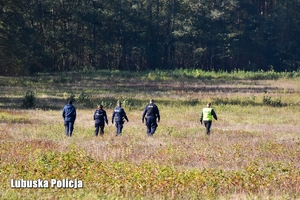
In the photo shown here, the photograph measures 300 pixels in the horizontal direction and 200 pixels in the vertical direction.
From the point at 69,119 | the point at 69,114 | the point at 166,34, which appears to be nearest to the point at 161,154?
the point at 69,119

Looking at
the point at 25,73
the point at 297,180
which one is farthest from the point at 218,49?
the point at 297,180

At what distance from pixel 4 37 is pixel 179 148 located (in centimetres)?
2940

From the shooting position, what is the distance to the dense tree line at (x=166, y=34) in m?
92.4

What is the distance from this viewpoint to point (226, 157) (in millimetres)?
18750

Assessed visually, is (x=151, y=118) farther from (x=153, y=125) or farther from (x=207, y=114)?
(x=207, y=114)

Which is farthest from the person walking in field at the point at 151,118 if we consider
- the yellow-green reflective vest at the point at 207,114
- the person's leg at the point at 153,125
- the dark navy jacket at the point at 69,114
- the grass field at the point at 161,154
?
the dark navy jacket at the point at 69,114

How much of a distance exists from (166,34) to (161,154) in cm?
8396

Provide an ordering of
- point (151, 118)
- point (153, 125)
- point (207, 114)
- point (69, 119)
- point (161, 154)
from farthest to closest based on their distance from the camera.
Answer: point (207, 114) < point (153, 125) < point (151, 118) < point (69, 119) < point (161, 154)

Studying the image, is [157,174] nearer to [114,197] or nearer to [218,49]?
[114,197]

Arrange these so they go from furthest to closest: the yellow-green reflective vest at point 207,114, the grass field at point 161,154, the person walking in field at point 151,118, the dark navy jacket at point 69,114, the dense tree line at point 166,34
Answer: the dense tree line at point 166,34, the yellow-green reflective vest at point 207,114, the person walking in field at point 151,118, the dark navy jacket at point 69,114, the grass field at point 161,154

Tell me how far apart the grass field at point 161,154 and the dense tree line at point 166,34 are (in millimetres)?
53735

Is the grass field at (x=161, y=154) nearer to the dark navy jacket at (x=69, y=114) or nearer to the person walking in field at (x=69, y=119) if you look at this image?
the person walking in field at (x=69, y=119)

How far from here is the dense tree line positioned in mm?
92438

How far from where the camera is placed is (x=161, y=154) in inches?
747
